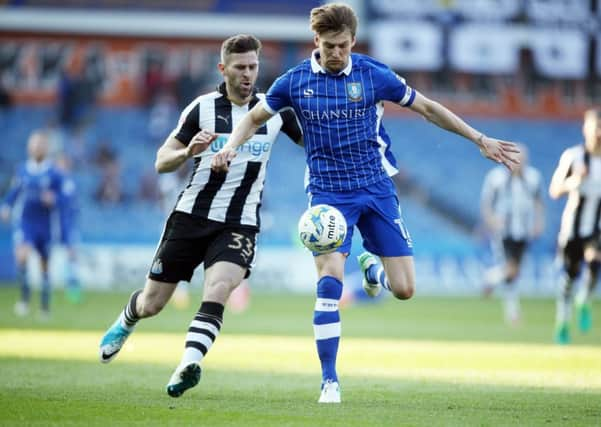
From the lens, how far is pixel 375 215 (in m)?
8.22

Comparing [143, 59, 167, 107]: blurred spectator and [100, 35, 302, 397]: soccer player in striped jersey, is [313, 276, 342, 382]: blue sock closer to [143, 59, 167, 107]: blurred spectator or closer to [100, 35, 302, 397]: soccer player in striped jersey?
[100, 35, 302, 397]: soccer player in striped jersey

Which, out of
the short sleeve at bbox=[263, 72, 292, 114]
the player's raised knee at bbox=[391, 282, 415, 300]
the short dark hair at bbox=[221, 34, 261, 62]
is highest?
the short dark hair at bbox=[221, 34, 261, 62]

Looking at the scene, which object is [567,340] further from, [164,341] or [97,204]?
[97,204]

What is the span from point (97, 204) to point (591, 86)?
52.4ft

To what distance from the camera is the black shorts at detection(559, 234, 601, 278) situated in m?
14.6

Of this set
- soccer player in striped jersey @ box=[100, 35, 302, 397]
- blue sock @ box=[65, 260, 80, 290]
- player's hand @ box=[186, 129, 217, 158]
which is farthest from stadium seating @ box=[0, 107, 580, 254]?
player's hand @ box=[186, 129, 217, 158]

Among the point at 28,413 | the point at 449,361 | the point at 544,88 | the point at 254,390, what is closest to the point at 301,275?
the point at 544,88

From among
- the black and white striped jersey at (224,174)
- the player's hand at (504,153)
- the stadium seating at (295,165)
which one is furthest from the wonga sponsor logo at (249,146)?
the stadium seating at (295,165)

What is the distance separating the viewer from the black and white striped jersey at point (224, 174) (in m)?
8.23

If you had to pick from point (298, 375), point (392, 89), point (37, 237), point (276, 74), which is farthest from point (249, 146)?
point (276, 74)

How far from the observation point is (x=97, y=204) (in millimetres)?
32750

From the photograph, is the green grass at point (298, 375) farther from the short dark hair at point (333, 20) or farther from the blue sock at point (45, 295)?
the short dark hair at point (333, 20)

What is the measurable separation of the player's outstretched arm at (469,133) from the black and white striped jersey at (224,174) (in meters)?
1.18

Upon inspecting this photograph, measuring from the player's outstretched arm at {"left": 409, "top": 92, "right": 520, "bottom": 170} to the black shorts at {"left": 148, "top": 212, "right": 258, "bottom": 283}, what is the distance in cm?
156
